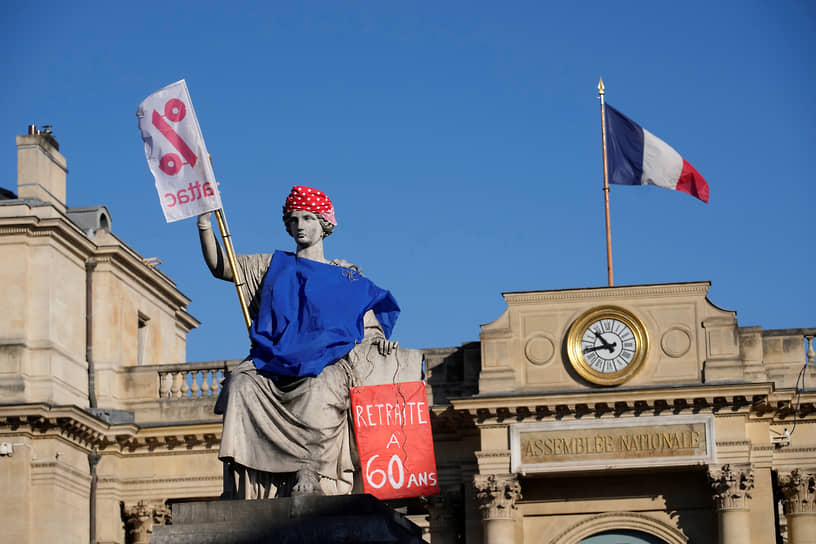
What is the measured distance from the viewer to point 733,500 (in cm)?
3538

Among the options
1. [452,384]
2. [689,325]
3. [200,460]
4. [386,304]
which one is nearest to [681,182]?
[689,325]

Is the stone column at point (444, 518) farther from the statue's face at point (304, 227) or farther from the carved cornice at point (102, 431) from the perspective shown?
the statue's face at point (304, 227)

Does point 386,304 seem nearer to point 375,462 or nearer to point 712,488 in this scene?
point 375,462

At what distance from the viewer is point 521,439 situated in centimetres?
3628

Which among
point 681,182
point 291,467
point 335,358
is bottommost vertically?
point 291,467

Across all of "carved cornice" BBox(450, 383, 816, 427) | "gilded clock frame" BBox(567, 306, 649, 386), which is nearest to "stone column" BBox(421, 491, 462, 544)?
"carved cornice" BBox(450, 383, 816, 427)

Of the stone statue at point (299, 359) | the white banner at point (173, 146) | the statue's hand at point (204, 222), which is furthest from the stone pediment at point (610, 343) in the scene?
the statue's hand at point (204, 222)

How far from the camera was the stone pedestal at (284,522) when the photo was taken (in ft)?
35.4

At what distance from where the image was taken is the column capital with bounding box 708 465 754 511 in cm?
3538

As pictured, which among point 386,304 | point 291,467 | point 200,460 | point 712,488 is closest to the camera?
point 291,467

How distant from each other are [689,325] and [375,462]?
81.9ft

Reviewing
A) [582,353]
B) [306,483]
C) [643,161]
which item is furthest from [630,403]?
[306,483]

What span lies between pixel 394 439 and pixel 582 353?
2463 cm

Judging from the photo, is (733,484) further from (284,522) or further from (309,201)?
(284,522)
